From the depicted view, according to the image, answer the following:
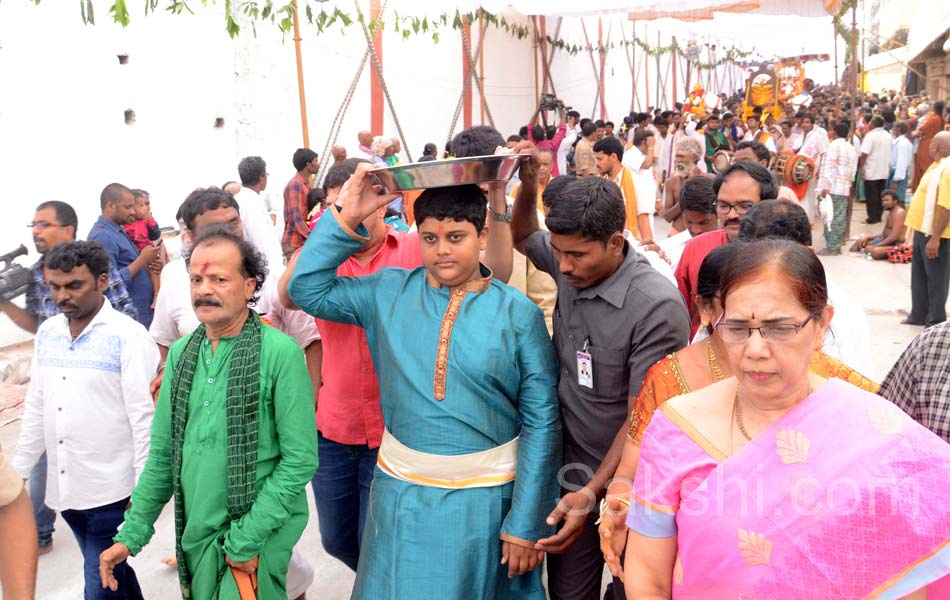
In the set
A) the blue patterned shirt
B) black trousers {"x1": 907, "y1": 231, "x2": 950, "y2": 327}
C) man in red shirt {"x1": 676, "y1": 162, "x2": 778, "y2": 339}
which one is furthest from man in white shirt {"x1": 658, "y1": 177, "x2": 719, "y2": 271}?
black trousers {"x1": 907, "y1": 231, "x2": 950, "y2": 327}

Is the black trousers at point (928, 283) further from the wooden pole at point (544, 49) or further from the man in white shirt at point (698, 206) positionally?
the wooden pole at point (544, 49)

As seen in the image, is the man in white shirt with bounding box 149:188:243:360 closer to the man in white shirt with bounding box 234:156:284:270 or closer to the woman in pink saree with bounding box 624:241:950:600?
the man in white shirt with bounding box 234:156:284:270

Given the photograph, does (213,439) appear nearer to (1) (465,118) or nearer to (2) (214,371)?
(2) (214,371)

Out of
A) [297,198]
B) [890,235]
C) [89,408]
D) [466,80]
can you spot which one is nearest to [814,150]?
[890,235]

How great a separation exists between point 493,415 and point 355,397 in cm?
75

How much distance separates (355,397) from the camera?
2922 millimetres

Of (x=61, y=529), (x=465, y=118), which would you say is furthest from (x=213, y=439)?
(x=465, y=118)

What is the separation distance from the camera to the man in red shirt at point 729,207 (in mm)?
3418

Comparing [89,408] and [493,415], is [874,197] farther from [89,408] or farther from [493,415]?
[89,408]

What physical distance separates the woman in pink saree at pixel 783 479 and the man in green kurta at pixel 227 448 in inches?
46.8

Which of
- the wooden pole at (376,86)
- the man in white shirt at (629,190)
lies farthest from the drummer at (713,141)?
the man in white shirt at (629,190)

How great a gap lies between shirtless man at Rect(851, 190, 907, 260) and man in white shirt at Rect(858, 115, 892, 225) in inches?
88.2

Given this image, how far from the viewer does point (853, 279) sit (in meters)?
9.85

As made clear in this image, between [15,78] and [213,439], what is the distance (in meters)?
4.40
